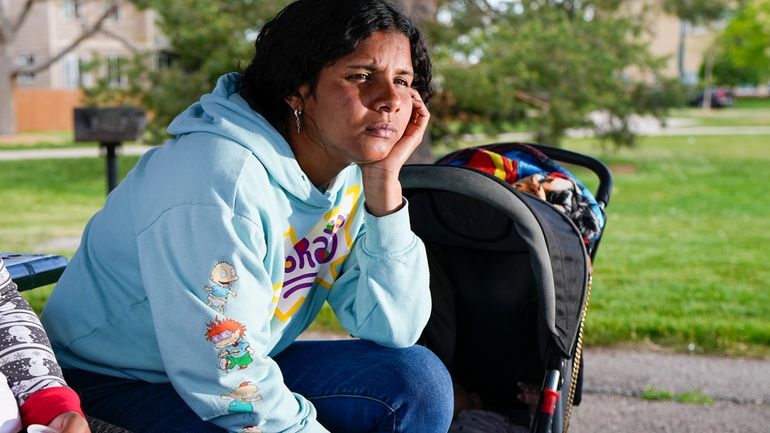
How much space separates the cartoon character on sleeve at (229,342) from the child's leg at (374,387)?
1.22 feet

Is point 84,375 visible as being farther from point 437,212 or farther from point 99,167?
point 99,167

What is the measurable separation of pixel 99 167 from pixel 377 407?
14.8 meters

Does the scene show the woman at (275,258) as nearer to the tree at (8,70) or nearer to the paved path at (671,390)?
the paved path at (671,390)

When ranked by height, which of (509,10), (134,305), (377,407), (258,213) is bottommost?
(377,407)

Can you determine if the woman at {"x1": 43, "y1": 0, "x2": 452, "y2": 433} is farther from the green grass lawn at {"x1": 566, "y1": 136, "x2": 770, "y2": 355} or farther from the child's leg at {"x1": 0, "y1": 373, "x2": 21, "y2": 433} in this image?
the green grass lawn at {"x1": 566, "y1": 136, "x2": 770, "y2": 355}

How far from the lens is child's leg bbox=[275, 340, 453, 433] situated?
222 centimetres

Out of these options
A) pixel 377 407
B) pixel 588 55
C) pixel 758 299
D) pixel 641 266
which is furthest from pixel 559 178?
pixel 588 55

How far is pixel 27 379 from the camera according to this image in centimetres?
192

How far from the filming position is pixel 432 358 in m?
2.35

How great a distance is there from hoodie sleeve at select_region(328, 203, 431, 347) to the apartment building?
Result: 91.3ft

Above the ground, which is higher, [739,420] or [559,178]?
[559,178]

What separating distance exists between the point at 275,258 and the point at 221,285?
0.19 meters

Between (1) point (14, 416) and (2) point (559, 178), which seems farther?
(2) point (559, 178)

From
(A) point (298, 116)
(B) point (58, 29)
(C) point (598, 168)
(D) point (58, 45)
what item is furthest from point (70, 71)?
(A) point (298, 116)
